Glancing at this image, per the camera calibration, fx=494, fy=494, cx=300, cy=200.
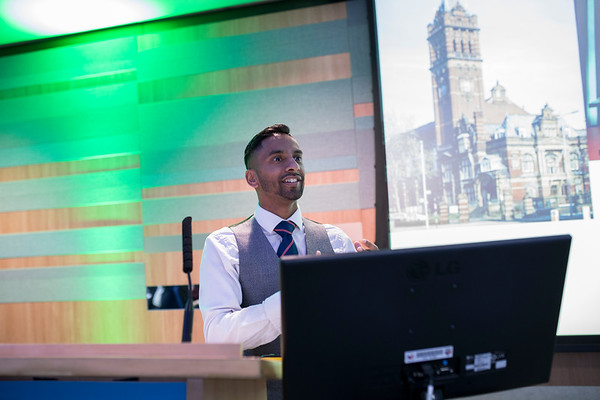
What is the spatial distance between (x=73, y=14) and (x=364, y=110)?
205 cm

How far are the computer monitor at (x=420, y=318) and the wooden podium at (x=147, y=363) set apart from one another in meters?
0.08

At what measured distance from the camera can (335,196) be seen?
308cm

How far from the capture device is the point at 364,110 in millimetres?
3047

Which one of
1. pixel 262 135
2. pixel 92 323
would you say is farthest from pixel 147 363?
pixel 92 323

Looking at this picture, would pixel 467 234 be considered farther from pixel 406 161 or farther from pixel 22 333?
pixel 22 333

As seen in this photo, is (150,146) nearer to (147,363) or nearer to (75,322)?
(75,322)

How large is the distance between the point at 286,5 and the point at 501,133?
159cm

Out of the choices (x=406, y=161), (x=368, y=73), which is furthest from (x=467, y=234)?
(x=368, y=73)

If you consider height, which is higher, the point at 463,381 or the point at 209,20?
the point at 209,20

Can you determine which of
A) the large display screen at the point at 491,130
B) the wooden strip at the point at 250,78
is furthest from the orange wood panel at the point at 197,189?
the large display screen at the point at 491,130

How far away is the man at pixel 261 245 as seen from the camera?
1596 mm

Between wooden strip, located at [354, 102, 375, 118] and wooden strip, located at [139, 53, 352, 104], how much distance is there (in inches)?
7.9

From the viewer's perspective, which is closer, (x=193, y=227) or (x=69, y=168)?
(x=193, y=227)

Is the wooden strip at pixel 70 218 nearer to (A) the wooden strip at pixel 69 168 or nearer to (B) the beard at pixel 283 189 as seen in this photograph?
(A) the wooden strip at pixel 69 168
